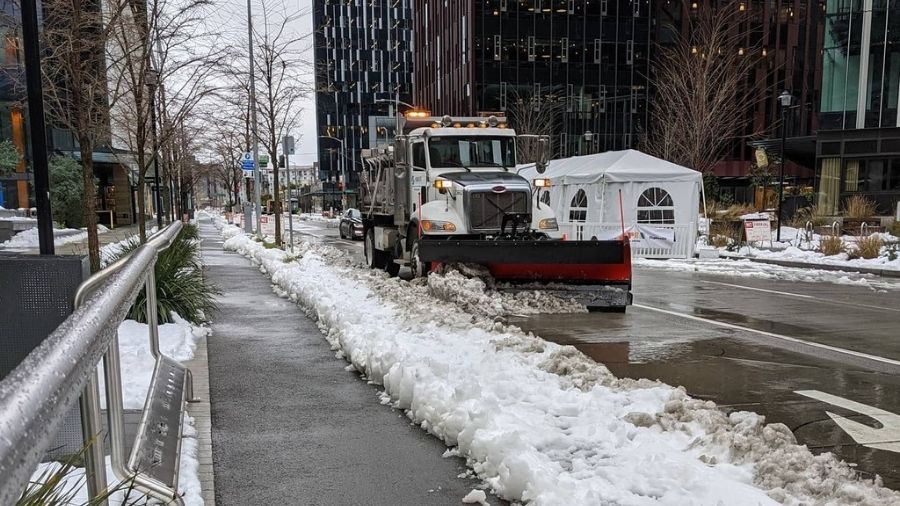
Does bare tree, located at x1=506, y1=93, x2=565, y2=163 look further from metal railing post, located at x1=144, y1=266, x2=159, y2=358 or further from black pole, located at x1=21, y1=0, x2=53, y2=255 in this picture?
metal railing post, located at x1=144, y1=266, x2=159, y2=358

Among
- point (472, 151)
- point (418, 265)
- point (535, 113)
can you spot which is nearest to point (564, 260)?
point (418, 265)

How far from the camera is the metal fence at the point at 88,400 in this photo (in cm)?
100

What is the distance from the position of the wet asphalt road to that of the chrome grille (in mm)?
2587

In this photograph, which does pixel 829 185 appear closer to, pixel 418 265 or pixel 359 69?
pixel 418 265

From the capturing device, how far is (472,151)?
44.2 feet

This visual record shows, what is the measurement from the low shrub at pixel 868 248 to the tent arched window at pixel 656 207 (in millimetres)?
5151

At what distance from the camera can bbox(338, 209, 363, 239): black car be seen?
31.9m

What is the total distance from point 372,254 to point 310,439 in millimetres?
12167

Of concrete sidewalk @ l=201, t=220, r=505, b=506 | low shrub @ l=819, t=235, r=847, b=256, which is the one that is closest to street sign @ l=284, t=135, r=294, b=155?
concrete sidewalk @ l=201, t=220, r=505, b=506

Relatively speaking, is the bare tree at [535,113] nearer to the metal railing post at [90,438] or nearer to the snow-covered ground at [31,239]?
the snow-covered ground at [31,239]

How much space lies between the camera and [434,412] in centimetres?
495

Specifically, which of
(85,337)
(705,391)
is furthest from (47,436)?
(705,391)

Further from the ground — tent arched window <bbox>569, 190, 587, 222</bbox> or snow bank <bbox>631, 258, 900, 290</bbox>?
tent arched window <bbox>569, 190, 587, 222</bbox>

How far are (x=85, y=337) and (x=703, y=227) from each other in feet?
91.2
